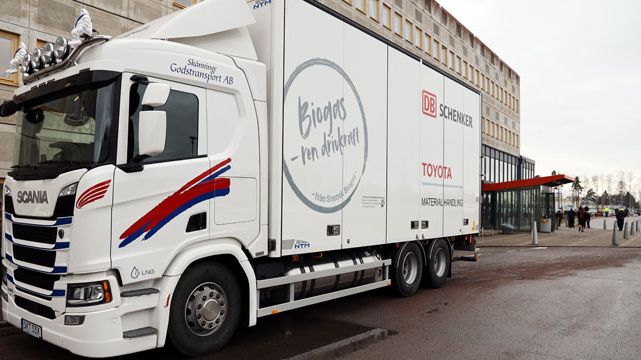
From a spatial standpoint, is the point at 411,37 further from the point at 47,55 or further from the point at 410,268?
the point at 47,55

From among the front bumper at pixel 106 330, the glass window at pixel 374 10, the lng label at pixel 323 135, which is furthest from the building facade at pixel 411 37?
the front bumper at pixel 106 330

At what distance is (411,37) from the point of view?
2867 centimetres

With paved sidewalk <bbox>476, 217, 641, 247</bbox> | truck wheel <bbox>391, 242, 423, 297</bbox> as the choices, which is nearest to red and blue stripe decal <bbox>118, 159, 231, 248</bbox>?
truck wheel <bbox>391, 242, 423, 297</bbox>

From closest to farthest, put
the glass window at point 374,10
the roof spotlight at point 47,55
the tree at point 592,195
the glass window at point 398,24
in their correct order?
the roof spotlight at point 47,55 < the glass window at point 374,10 < the glass window at point 398,24 < the tree at point 592,195

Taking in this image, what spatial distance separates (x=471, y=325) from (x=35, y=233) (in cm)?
525

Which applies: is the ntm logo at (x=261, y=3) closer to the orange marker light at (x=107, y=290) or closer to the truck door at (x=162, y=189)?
the truck door at (x=162, y=189)

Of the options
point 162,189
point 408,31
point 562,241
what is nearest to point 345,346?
point 162,189

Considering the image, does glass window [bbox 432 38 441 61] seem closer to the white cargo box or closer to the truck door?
the white cargo box

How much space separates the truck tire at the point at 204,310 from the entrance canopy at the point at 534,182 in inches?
983

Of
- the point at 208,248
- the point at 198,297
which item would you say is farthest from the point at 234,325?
the point at 208,248

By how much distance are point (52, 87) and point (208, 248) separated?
217 cm

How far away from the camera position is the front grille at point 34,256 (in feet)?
14.0

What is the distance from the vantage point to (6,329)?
596cm

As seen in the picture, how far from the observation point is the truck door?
427 cm
